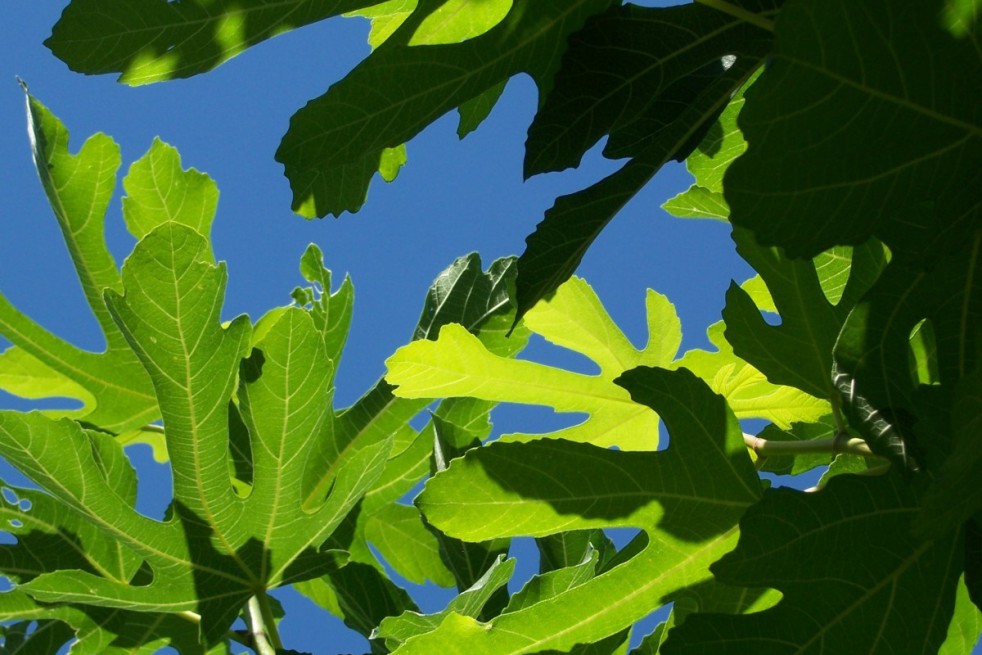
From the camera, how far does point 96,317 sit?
185 cm

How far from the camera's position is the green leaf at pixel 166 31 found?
0.92m

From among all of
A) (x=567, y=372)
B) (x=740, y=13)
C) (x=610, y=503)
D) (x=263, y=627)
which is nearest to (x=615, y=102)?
(x=740, y=13)

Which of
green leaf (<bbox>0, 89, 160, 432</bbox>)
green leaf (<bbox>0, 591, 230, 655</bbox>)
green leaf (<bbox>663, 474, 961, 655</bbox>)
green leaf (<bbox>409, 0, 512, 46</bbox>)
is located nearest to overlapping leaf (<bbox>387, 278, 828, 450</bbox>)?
green leaf (<bbox>409, 0, 512, 46</bbox>)

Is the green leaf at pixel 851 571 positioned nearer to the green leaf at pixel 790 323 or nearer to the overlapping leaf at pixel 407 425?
the green leaf at pixel 790 323

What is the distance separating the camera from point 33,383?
1.94 metres

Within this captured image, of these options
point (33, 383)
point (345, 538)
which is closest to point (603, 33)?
point (345, 538)

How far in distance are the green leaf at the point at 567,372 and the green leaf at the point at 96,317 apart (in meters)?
0.72

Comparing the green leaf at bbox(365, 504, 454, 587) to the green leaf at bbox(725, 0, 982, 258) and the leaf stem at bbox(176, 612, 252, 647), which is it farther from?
the green leaf at bbox(725, 0, 982, 258)

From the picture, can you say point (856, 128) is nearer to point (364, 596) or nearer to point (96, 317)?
point (364, 596)

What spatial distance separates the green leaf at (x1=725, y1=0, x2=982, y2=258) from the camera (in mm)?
653

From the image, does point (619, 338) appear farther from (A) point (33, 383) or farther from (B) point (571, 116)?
(A) point (33, 383)

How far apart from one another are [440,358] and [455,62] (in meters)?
0.43

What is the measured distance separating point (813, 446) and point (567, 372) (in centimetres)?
40

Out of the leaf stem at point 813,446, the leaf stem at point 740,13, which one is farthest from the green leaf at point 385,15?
the leaf stem at point 813,446
